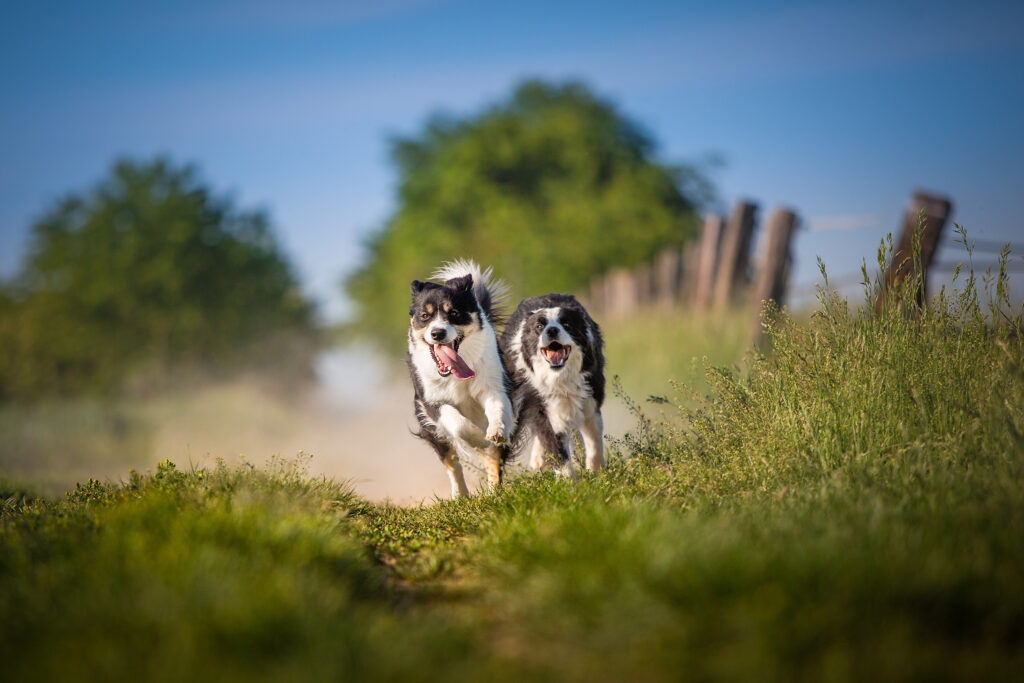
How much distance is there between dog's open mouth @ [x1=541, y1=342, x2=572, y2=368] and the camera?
6.44 metres

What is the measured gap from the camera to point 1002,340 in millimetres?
5168

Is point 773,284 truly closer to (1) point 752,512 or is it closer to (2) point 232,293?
(1) point 752,512

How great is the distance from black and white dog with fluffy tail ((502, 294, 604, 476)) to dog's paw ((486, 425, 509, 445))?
395 millimetres

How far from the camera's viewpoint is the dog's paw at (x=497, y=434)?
623 cm

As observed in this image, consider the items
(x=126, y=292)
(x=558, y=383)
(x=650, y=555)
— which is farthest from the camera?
(x=126, y=292)

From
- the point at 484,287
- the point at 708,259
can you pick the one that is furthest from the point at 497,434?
the point at 708,259

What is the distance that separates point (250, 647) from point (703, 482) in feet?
10.1

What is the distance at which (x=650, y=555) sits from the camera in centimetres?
349

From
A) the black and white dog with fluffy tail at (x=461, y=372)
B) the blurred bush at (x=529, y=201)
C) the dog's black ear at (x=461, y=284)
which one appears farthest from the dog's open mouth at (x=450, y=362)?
the blurred bush at (x=529, y=201)

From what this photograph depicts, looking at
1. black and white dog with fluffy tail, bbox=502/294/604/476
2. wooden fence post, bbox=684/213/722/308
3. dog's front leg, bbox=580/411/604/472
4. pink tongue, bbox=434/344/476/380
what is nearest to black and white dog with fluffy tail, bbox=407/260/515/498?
pink tongue, bbox=434/344/476/380

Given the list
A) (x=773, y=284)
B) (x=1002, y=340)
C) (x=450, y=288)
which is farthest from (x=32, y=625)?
(x=773, y=284)

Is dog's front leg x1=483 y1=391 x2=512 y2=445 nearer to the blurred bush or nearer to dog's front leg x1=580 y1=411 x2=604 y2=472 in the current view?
dog's front leg x1=580 y1=411 x2=604 y2=472

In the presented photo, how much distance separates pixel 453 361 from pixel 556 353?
0.81 m

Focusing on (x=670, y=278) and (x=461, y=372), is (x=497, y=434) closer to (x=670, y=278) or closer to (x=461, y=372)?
(x=461, y=372)
